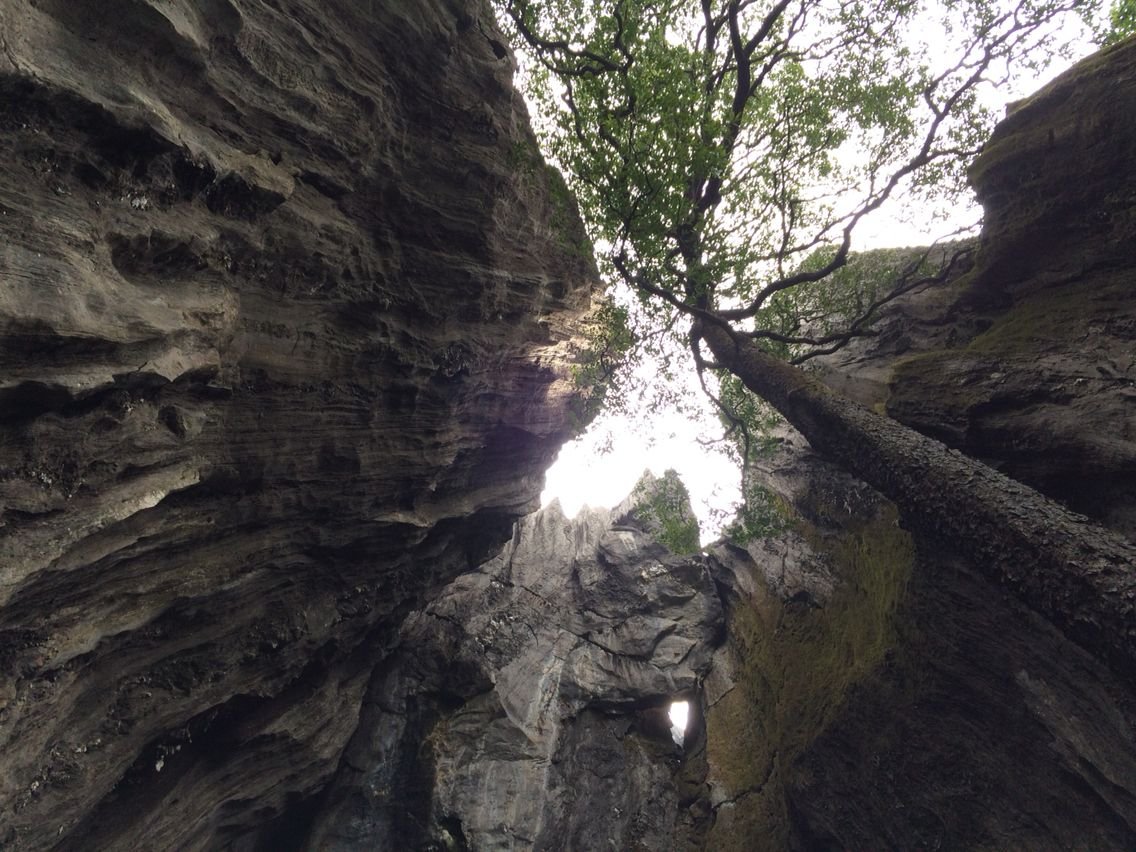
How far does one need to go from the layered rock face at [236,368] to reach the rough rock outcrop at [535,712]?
1881 mm

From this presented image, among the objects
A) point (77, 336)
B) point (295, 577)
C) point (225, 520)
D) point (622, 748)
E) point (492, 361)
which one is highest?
point (77, 336)

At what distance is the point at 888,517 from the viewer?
15.2 metres

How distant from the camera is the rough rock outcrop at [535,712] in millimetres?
15594

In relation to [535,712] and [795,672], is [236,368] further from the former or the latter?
[795,672]

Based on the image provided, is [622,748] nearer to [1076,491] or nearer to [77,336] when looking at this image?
[1076,491]

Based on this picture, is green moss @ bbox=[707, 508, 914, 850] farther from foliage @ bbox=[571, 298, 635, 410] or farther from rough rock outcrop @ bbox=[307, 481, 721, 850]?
foliage @ bbox=[571, 298, 635, 410]

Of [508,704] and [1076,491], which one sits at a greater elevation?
[1076,491]

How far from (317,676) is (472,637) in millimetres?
6193

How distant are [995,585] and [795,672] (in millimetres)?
9573

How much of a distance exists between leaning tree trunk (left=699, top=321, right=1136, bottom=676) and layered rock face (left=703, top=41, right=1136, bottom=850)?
104 centimetres

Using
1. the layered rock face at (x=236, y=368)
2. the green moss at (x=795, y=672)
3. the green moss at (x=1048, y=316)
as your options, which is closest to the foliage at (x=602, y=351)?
the layered rock face at (x=236, y=368)

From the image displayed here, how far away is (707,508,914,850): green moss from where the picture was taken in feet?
48.0

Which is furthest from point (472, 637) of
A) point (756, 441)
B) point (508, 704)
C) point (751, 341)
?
point (751, 341)

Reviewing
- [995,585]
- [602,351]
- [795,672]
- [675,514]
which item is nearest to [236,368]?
[602,351]
